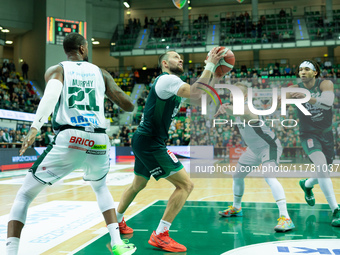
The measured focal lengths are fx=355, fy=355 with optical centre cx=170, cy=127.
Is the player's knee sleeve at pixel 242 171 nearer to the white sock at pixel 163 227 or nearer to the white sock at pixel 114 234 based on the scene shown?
the white sock at pixel 163 227

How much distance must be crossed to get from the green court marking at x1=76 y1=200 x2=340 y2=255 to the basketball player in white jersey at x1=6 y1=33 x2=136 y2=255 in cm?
83

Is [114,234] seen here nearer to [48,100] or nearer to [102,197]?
[102,197]

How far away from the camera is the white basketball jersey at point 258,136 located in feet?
16.4

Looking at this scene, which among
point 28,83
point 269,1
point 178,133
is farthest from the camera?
point 269,1

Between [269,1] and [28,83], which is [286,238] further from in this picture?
[269,1]

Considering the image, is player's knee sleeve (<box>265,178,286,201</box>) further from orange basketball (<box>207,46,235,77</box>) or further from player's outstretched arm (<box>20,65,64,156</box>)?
player's outstretched arm (<box>20,65,64,156</box>)

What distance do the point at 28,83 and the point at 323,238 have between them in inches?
976

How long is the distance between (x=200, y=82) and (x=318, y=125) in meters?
2.56

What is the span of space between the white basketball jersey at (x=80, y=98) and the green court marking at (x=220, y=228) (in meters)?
1.38

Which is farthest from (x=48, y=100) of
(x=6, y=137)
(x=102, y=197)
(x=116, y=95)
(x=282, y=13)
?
(x=282, y=13)

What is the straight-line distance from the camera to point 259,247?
370cm

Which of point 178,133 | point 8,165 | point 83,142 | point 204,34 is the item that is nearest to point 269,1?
point 204,34

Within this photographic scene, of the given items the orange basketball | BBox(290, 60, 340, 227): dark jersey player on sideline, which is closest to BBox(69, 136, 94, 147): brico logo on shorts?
the orange basketball

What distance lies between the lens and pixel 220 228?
15.1 ft
